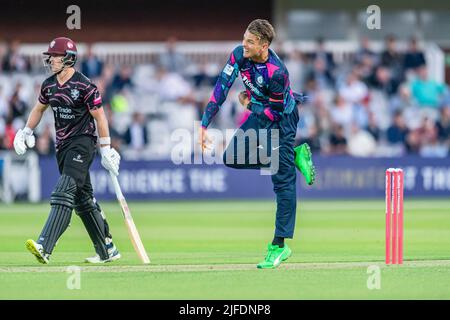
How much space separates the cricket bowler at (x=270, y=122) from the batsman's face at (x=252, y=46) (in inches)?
0.5

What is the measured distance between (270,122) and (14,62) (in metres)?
15.3

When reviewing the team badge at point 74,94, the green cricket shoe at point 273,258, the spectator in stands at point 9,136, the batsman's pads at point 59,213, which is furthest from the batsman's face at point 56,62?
the spectator in stands at point 9,136

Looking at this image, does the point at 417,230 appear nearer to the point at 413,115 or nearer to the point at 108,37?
the point at 413,115

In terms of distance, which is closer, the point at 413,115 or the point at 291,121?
the point at 291,121

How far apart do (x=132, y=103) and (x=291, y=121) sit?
14234 millimetres

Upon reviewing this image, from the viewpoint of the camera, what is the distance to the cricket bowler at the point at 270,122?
11.3m

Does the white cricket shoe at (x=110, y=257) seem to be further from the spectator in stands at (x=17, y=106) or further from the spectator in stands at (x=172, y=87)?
the spectator in stands at (x=172, y=87)

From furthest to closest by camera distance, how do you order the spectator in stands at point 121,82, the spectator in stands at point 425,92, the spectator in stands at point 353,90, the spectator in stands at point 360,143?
1. the spectator in stands at point 425,92
2. the spectator in stands at point 353,90
3. the spectator in stands at point 360,143
4. the spectator in stands at point 121,82

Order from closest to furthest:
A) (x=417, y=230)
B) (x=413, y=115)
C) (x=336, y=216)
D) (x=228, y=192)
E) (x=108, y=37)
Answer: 1. (x=417, y=230)
2. (x=336, y=216)
3. (x=228, y=192)
4. (x=413, y=115)
5. (x=108, y=37)

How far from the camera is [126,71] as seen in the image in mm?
25547

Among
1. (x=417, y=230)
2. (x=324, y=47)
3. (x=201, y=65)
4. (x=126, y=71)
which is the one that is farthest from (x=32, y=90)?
→ (x=417, y=230)

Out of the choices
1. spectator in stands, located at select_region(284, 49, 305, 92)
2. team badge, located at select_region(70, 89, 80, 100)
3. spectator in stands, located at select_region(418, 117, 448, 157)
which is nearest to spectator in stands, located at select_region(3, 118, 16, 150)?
spectator in stands, located at select_region(284, 49, 305, 92)

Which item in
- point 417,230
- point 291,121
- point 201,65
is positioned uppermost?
point 201,65

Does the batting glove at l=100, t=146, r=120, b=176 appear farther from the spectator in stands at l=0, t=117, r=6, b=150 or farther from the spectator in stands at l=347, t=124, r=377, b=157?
the spectator in stands at l=347, t=124, r=377, b=157
